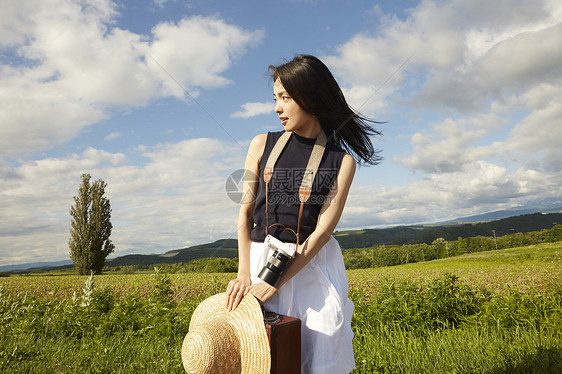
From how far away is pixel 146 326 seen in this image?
5.64 m

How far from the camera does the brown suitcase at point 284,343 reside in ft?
5.26

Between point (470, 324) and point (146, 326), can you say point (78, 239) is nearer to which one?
point (146, 326)

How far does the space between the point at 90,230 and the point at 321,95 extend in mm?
39101

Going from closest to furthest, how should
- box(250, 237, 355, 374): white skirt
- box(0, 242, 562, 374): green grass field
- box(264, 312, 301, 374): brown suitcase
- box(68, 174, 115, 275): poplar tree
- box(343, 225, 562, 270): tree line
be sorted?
box(264, 312, 301, 374): brown suitcase, box(250, 237, 355, 374): white skirt, box(0, 242, 562, 374): green grass field, box(68, 174, 115, 275): poplar tree, box(343, 225, 562, 270): tree line

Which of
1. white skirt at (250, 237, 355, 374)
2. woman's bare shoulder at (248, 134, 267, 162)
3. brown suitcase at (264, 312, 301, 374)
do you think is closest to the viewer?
brown suitcase at (264, 312, 301, 374)

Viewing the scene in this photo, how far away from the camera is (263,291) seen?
1834 millimetres

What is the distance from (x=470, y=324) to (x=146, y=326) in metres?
5.13

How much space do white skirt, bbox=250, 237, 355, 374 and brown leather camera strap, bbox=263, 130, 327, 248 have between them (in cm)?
24

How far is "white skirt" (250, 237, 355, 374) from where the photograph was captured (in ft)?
5.87

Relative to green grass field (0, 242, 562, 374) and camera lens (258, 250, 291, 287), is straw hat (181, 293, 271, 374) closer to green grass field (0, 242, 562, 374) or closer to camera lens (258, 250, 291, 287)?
camera lens (258, 250, 291, 287)

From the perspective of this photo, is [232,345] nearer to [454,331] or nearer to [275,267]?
[275,267]

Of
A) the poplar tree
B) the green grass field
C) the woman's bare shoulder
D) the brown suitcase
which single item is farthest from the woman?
the poplar tree

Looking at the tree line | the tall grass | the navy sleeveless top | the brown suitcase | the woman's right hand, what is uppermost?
the navy sleeveless top

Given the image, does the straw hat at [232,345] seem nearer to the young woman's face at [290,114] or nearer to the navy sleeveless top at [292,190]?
the navy sleeveless top at [292,190]
